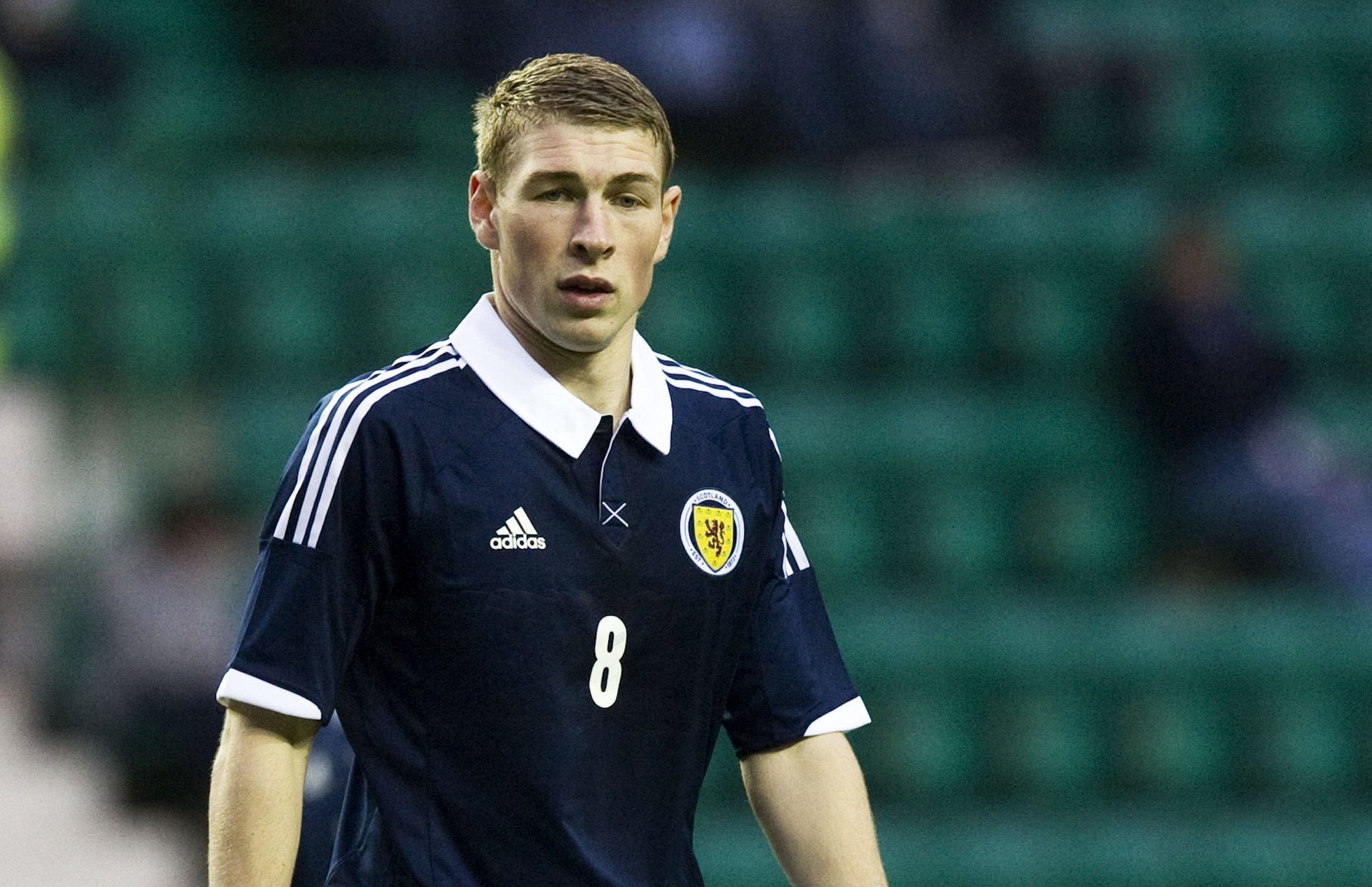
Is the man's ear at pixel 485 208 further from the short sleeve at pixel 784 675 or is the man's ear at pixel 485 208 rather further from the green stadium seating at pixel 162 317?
the green stadium seating at pixel 162 317

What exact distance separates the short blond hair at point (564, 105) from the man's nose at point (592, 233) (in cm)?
10

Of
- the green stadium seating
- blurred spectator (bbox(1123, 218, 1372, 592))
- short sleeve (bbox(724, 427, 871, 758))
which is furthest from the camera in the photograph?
blurred spectator (bbox(1123, 218, 1372, 592))

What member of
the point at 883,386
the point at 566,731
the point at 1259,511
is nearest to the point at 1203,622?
the point at 1259,511

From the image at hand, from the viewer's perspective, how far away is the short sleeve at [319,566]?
2.35 metres

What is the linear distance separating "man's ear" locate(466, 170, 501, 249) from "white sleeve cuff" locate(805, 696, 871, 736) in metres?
0.72

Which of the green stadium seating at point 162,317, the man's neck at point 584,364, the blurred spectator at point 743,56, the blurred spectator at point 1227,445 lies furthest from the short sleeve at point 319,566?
the blurred spectator at point 743,56

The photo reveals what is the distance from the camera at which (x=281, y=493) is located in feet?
7.84

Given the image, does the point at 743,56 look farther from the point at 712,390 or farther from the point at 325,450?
the point at 325,450

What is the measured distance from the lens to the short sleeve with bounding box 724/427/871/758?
270cm

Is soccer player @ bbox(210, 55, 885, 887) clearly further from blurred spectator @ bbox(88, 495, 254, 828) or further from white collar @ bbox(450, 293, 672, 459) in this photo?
blurred spectator @ bbox(88, 495, 254, 828)

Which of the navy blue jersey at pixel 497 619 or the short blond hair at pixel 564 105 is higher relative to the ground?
the short blond hair at pixel 564 105

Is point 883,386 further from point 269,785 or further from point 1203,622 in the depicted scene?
point 269,785

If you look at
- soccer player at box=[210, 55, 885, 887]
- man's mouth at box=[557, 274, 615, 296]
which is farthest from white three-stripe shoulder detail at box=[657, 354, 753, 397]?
man's mouth at box=[557, 274, 615, 296]

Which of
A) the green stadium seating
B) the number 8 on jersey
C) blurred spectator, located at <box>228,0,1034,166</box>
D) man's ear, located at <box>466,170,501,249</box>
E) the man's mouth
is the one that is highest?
blurred spectator, located at <box>228,0,1034,166</box>
